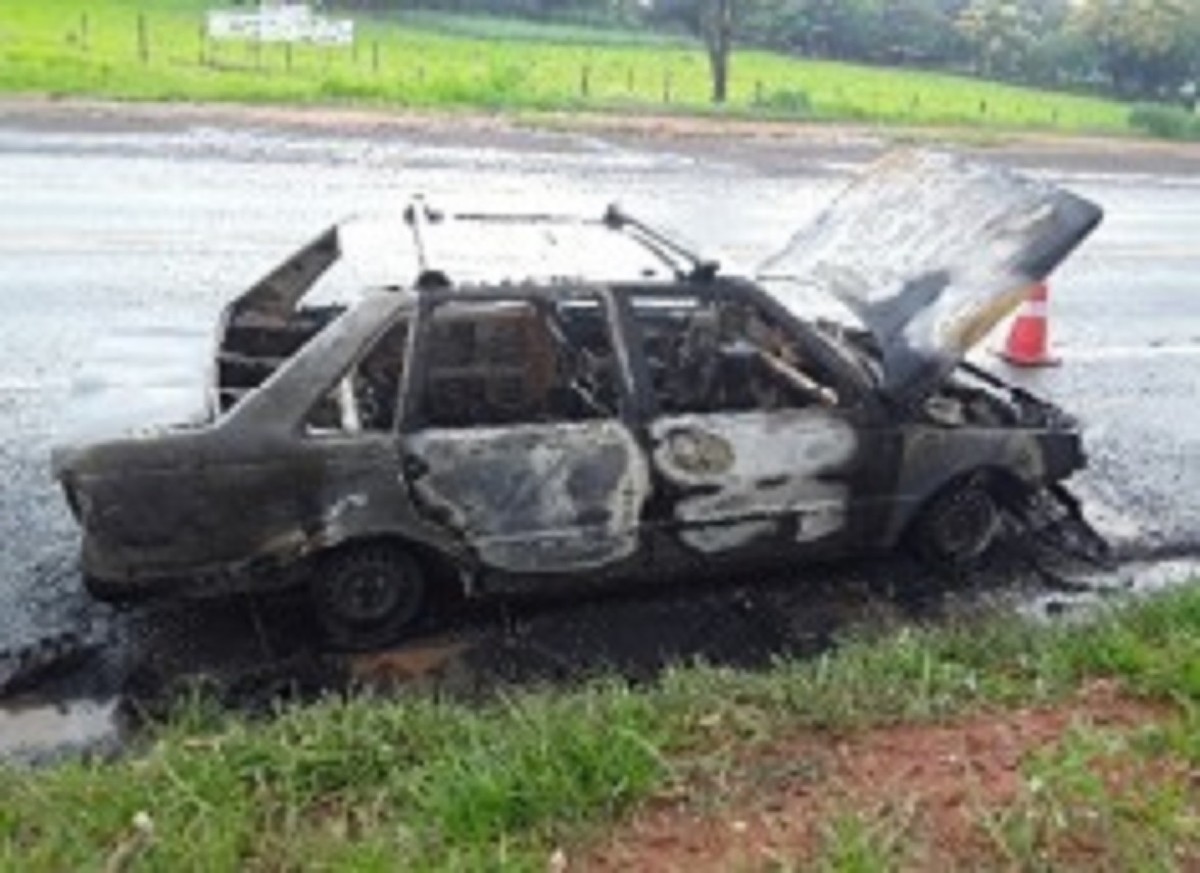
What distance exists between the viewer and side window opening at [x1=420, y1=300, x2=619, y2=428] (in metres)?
6.26

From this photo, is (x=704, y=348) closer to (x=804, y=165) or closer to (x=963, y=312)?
(x=963, y=312)

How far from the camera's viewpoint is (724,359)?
668cm

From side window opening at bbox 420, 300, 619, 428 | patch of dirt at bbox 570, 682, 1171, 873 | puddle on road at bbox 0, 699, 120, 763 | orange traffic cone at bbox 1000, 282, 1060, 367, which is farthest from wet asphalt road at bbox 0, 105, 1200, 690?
patch of dirt at bbox 570, 682, 1171, 873

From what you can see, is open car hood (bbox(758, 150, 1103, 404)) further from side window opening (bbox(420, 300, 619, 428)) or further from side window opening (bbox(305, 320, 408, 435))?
side window opening (bbox(305, 320, 408, 435))

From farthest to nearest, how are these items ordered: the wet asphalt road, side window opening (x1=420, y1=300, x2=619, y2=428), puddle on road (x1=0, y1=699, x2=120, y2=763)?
the wet asphalt road
side window opening (x1=420, y1=300, x2=619, y2=428)
puddle on road (x1=0, y1=699, x2=120, y2=763)

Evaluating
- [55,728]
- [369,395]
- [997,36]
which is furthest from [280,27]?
[997,36]

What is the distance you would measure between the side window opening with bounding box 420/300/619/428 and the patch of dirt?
1.91 metres

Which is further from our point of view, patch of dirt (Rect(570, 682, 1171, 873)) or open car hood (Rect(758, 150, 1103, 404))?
open car hood (Rect(758, 150, 1103, 404))

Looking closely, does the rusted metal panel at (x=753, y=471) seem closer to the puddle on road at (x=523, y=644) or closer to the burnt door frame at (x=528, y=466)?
the burnt door frame at (x=528, y=466)

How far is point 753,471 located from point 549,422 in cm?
89

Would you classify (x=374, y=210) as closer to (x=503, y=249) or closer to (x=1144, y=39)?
(x=503, y=249)

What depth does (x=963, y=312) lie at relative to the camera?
21.9ft

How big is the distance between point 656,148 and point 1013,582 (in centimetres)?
1457

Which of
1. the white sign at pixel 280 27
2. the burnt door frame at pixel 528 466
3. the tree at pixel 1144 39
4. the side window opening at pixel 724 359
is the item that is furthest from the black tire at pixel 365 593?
the tree at pixel 1144 39
